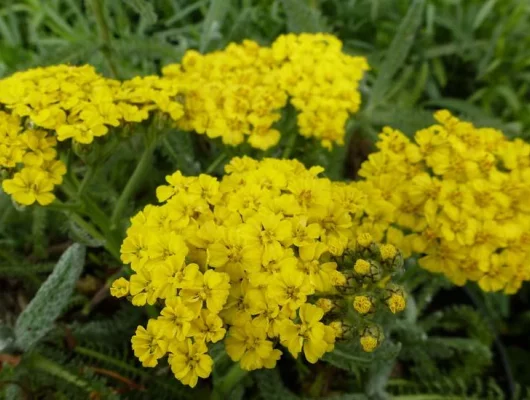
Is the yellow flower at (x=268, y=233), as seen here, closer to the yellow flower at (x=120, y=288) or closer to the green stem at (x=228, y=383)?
the yellow flower at (x=120, y=288)

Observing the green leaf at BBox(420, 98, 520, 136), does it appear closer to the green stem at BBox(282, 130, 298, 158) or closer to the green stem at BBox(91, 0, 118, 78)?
the green stem at BBox(282, 130, 298, 158)

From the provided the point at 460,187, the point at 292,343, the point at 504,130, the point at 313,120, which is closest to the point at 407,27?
the point at 504,130

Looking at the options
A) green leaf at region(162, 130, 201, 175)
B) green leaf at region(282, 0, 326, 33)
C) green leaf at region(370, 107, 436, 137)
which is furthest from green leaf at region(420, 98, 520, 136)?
green leaf at region(162, 130, 201, 175)

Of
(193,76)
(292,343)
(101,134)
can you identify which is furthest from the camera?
(193,76)

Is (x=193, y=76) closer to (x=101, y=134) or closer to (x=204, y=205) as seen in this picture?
(x=101, y=134)

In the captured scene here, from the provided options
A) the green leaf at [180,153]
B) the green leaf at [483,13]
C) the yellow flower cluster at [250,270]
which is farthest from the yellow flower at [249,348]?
the green leaf at [483,13]
